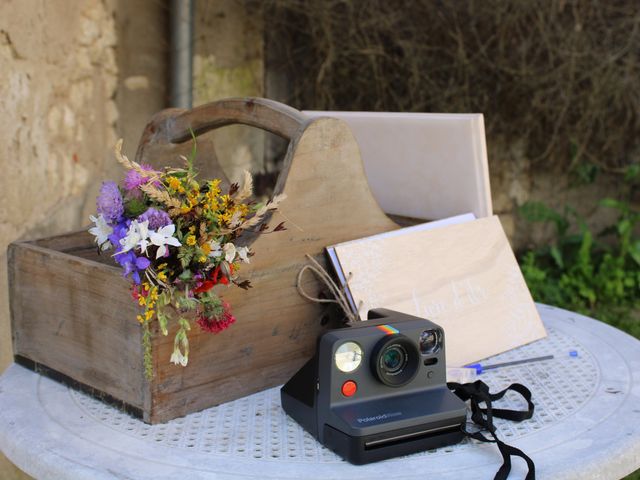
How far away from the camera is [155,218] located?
132cm

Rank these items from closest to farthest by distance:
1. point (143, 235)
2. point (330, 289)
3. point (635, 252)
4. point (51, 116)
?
point (143, 235)
point (330, 289)
point (51, 116)
point (635, 252)

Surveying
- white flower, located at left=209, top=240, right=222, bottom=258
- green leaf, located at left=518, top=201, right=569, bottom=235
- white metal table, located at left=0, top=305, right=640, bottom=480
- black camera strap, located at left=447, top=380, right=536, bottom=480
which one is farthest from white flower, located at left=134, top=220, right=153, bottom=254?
green leaf, located at left=518, top=201, right=569, bottom=235

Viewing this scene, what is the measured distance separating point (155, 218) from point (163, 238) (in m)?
0.04

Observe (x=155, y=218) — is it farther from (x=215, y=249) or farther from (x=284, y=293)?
(x=284, y=293)

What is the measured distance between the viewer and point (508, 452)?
1295 millimetres

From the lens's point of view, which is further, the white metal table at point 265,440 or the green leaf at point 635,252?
the green leaf at point 635,252

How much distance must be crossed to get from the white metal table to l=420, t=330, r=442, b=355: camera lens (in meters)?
0.17

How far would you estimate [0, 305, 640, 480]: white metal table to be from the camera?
1.29 meters

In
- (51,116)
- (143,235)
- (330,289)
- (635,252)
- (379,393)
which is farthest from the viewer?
(635,252)

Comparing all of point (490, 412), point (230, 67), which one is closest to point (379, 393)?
point (490, 412)

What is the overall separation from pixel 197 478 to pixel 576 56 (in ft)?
11.7

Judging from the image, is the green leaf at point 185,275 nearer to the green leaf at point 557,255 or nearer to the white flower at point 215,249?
the white flower at point 215,249

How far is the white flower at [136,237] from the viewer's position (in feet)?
4.23

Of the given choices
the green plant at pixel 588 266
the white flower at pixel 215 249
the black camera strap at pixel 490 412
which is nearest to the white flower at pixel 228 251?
the white flower at pixel 215 249
